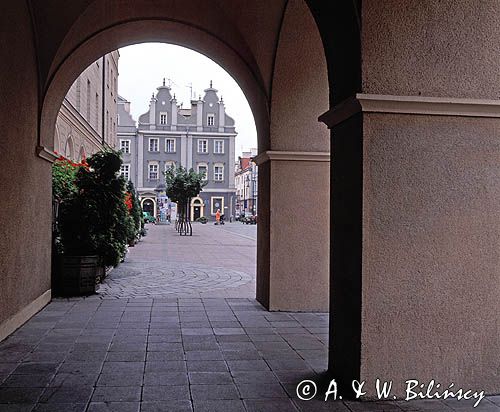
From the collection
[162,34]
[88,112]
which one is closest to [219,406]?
[162,34]

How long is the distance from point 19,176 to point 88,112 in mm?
15005

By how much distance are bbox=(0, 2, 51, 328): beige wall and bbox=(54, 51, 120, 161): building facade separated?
339 inches

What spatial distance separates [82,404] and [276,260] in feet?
13.6

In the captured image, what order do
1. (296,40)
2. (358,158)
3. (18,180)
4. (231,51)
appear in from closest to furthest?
(358,158)
(18,180)
(296,40)
(231,51)

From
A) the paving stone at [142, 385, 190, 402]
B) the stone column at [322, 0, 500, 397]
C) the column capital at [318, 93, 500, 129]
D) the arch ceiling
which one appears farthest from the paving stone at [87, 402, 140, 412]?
the arch ceiling

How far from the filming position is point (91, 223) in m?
9.39

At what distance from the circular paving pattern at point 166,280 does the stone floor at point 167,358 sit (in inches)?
19.1

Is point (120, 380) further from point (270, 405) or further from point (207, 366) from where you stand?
point (270, 405)

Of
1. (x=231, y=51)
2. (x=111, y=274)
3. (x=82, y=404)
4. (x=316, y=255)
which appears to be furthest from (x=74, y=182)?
(x=82, y=404)

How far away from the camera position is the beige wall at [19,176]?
5945 millimetres

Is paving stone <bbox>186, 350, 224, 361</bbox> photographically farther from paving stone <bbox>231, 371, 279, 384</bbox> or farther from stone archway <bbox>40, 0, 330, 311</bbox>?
stone archway <bbox>40, 0, 330, 311</bbox>

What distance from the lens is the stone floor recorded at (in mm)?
4031

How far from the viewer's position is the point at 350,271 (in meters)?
4.34

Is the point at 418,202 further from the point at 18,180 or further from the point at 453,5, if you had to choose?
the point at 18,180
